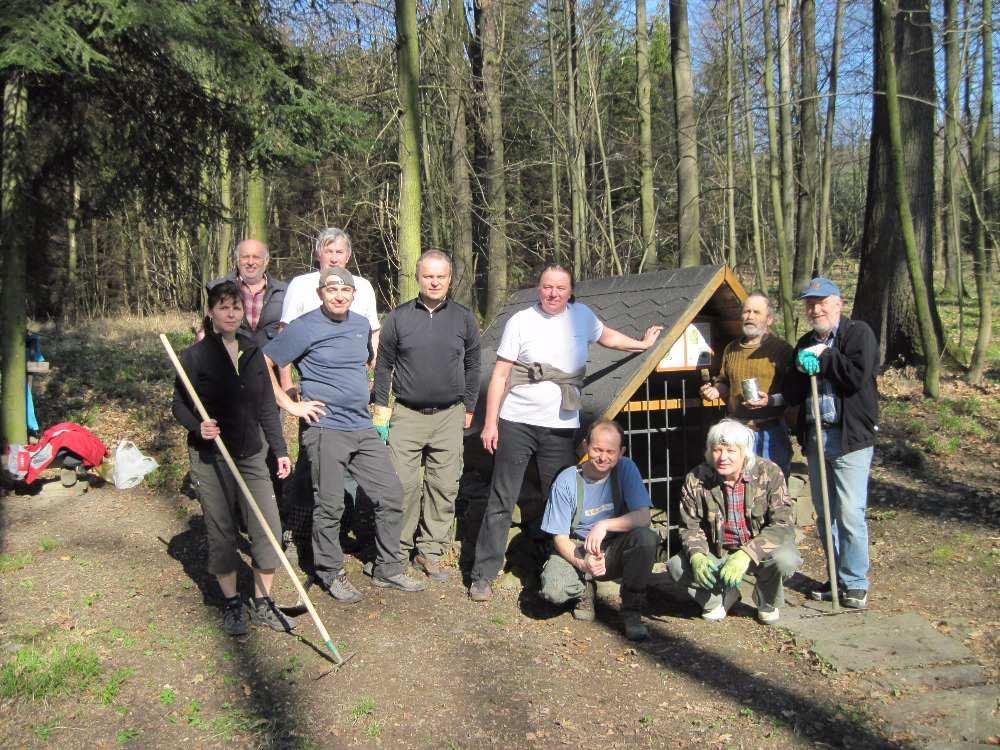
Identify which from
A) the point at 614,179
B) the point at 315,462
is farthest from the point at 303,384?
the point at 614,179

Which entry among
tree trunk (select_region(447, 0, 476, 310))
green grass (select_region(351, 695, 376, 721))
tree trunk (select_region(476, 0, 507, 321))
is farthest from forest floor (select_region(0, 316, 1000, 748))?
tree trunk (select_region(476, 0, 507, 321))

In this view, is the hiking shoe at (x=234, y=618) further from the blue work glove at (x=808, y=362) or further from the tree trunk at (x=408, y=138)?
the tree trunk at (x=408, y=138)

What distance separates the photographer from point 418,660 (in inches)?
160

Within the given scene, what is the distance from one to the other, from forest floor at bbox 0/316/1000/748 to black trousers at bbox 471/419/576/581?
303 mm

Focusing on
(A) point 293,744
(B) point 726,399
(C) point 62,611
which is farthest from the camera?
(B) point 726,399

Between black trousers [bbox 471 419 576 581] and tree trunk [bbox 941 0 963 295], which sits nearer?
black trousers [bbox 471 419 576 581]

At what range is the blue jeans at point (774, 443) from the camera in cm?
503

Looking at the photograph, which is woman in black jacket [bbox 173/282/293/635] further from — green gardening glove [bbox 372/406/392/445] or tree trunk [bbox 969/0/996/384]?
tree trunk [bbox 969/0/996/384]

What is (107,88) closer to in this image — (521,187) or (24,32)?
(24,32)

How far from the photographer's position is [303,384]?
4.68m

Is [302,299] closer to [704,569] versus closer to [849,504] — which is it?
[704,569]

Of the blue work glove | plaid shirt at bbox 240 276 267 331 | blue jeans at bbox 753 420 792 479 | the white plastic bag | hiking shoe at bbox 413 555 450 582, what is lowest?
hiking shoe at bbox 413 555 450 582

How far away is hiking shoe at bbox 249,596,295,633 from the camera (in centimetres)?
437

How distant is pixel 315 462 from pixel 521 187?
14.6 m
